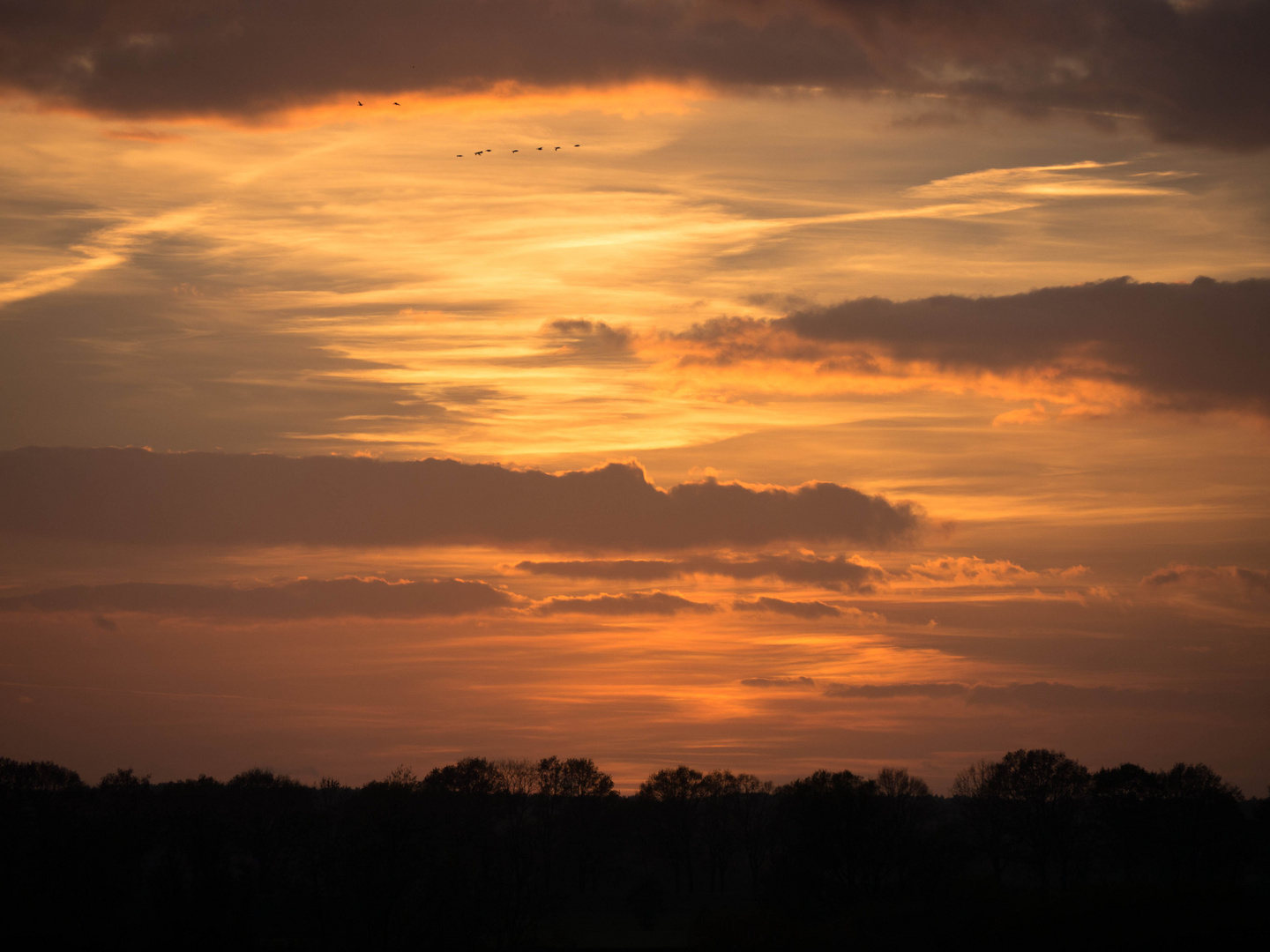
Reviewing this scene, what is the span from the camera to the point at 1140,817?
510 feet

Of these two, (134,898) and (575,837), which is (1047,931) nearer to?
(134,898)

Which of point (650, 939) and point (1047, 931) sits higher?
point (1047, 931)

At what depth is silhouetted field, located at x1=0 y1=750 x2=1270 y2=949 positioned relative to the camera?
84000 mm

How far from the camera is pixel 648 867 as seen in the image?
199 metres

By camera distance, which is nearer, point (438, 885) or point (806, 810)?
point (438, 885)

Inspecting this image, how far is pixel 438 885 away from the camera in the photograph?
83.4 meters

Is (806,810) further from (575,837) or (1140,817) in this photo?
(575,837)

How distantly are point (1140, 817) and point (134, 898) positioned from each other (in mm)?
123631

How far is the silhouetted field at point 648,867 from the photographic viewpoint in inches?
3307

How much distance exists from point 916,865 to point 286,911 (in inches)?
2404

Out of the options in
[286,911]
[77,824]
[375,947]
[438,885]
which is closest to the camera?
[375,947]

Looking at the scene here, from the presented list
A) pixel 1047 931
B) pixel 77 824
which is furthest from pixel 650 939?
pixel 77 824

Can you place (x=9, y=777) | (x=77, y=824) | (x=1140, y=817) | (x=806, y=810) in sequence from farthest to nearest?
(x=9, y=777)
(x=1140, y=817)
(x=77, y=824)
(x=806, y=810)

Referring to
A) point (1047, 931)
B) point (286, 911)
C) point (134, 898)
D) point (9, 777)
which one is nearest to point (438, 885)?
point (286, 911)
